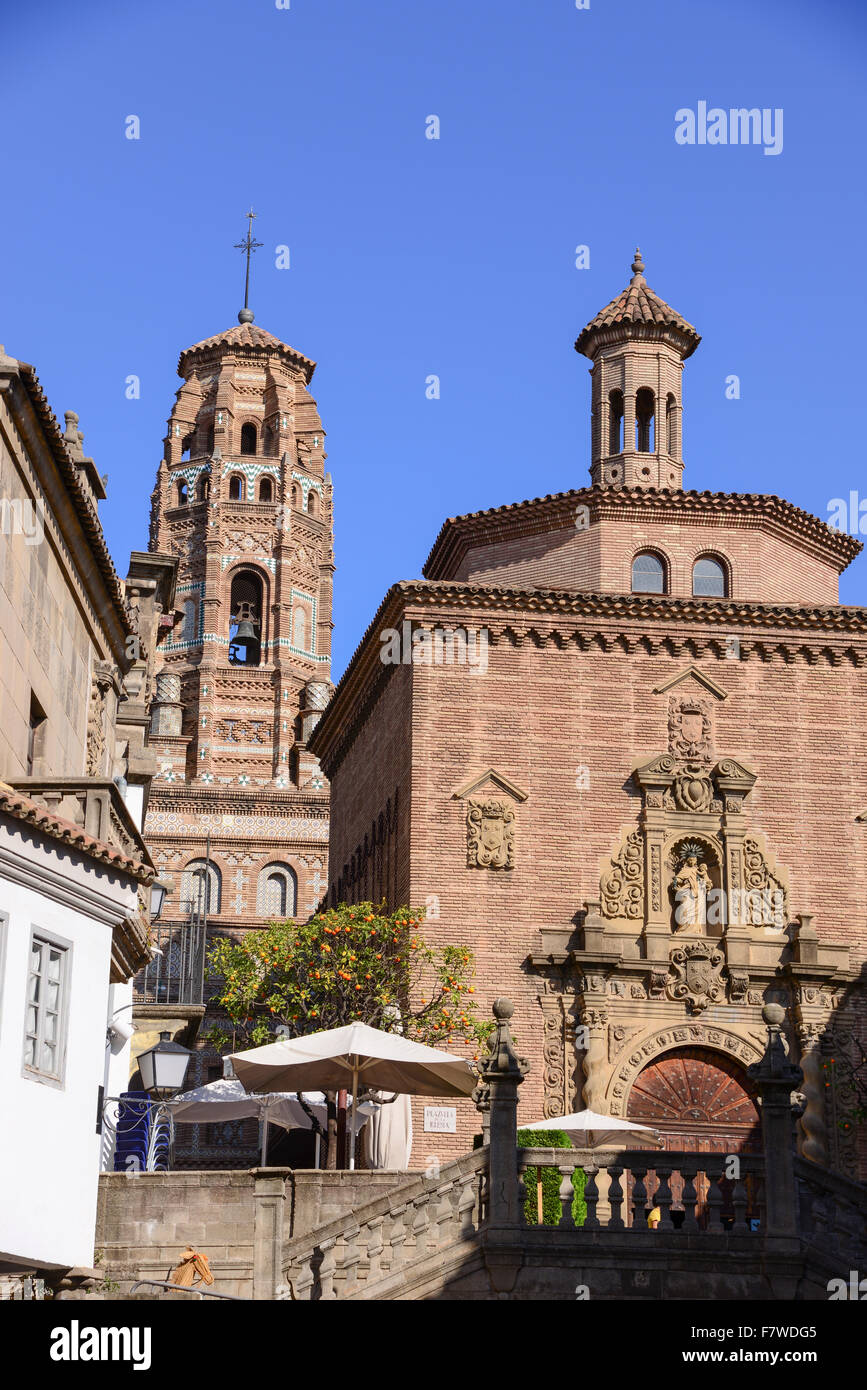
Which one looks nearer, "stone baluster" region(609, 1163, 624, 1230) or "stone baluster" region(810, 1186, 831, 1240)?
"stone baluster" region(609, 1163, 624, 1230)

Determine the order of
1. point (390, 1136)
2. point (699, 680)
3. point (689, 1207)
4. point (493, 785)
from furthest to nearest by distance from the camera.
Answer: point (699, 680)
point (493, 785)
point (390, 1136)
point (689, 1207)

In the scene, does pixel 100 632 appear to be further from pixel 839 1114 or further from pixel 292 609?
pixel 292 609

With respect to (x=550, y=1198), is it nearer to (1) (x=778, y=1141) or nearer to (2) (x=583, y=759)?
(1) (x=778, y=1141)

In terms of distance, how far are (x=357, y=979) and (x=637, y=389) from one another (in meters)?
15.3

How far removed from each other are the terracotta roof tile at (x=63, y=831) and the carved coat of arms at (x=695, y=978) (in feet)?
46.2

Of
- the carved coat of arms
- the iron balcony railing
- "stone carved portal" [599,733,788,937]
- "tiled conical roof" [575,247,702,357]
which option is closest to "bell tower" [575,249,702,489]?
"tiled conical roof" [575,247,702,357]

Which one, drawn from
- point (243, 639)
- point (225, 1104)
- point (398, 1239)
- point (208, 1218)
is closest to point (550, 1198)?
point (398, 1239)

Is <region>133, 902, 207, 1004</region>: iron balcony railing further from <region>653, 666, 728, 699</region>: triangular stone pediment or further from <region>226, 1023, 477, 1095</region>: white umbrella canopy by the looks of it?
<region>226, 1023, 477, 1095</region>: white umbrella canopy

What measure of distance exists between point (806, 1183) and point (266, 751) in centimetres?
5102

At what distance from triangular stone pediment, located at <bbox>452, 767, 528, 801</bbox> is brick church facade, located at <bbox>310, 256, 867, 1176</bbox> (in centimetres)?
3

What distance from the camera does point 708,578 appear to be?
125ft

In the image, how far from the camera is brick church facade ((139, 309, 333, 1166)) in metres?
67.1
